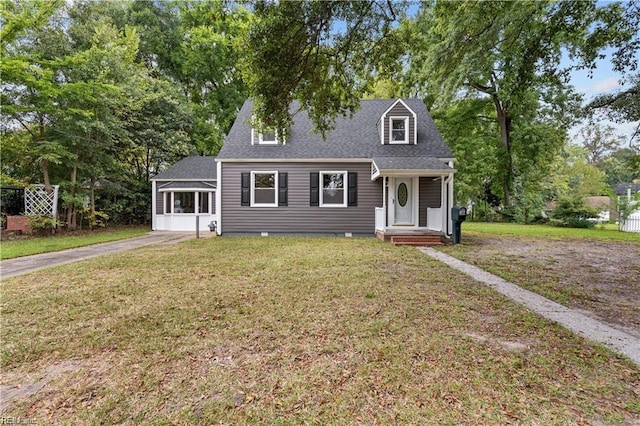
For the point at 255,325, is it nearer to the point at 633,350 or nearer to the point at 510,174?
the point at 633,350

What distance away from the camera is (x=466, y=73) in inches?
252

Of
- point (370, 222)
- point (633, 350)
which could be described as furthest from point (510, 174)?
point (633, 350)

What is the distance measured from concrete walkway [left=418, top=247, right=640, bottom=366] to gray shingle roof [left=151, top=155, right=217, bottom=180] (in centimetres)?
1311

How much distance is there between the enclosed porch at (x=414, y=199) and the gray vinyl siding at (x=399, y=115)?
1484 millimetres

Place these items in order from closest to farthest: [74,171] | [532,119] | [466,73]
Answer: [466,73] < [74,171] < [532,119]

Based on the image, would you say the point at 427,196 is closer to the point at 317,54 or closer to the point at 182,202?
the point at 317,54

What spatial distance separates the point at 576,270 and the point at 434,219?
203 inches

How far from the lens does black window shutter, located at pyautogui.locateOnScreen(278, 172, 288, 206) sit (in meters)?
11.9

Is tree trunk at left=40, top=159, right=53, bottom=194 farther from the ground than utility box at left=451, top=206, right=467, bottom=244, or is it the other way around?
tree trunk at left=40, top=159, right=53, bottom=194

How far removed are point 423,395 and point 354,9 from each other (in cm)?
598

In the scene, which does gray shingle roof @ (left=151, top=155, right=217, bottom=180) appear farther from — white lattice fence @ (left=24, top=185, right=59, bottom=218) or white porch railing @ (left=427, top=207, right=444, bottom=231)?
white porch railing @ (left=427, top=207, right=444, bottom=231)

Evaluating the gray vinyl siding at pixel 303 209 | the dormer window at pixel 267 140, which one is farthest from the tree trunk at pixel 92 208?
the dormer window at pixel 267 140

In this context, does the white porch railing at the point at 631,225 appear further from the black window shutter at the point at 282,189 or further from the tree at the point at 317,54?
the black window shutter at the point at 282,189

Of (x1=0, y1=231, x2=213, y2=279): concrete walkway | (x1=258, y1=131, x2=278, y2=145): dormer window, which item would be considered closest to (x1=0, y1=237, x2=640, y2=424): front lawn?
(x1=0, y1=231, x2=213, y2=279): concrete walkway
